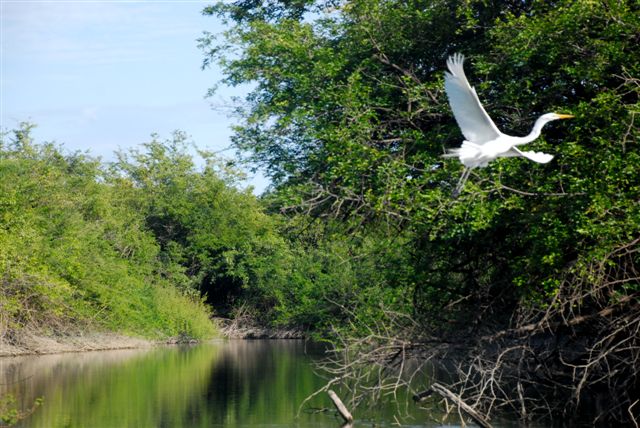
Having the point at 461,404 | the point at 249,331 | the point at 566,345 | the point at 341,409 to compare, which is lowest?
the point at 249,331

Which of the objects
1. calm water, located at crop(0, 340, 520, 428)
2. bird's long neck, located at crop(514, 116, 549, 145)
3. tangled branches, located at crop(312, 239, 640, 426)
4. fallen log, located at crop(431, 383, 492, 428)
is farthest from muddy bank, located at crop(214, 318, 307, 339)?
bird's long neck, located at crop(514, 116, 549, 145)

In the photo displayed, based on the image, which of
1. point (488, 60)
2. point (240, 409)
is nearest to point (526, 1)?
point (488, 60)

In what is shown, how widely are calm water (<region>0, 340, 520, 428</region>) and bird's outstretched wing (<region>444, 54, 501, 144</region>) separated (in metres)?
7.15

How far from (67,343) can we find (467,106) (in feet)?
82.1

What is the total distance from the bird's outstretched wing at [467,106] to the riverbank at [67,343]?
21.1 m

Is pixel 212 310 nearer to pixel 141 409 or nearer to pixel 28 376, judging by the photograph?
pixel 28 376

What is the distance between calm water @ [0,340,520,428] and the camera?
17156 millimetres

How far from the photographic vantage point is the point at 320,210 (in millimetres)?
16422

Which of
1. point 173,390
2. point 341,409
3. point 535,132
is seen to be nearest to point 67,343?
point 173,390

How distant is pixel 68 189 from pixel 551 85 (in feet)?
87.5

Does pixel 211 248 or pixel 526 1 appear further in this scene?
pixel 211 248

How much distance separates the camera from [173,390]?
22.2 metres

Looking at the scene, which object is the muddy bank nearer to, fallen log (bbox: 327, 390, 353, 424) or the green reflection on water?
the green reflection on water

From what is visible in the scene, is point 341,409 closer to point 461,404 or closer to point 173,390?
point 461,404
